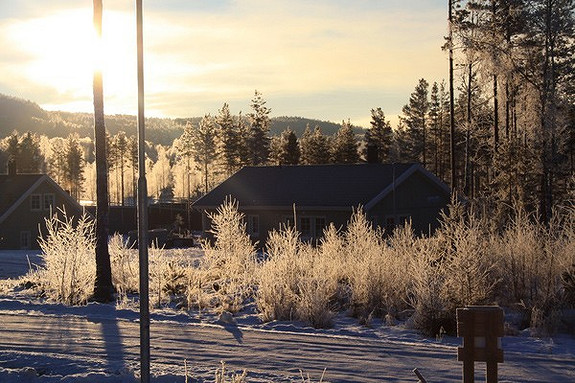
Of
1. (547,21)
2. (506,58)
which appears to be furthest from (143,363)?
(547,21)

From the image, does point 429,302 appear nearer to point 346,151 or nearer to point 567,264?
point 567,264

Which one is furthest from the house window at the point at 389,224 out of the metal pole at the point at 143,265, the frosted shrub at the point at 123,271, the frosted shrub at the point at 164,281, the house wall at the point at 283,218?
the metal pole at the point at 143,265

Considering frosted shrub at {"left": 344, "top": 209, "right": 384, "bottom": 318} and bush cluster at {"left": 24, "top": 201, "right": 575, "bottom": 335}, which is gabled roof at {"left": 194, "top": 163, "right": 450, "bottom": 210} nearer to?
bush cluster at {"left": 24, "top": 201, "right": 575, "bottom": 335}

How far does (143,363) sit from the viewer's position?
27.6 feet

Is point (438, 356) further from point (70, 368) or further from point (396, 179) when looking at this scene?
point (396, 179)

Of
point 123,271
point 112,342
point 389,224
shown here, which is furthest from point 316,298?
point 389,224

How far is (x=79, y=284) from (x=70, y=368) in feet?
→ 27.0

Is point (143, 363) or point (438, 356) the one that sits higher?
point (143, 363)

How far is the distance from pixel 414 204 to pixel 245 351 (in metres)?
27.8

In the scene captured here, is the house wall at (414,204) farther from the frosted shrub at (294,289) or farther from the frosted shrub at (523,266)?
the frosted shrub at (523,266)

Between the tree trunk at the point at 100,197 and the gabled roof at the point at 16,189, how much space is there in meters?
31.8

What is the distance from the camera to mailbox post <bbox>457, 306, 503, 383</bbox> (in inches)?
232

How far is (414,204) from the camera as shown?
39.0 metres

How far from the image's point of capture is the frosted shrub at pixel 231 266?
60.6 feet
